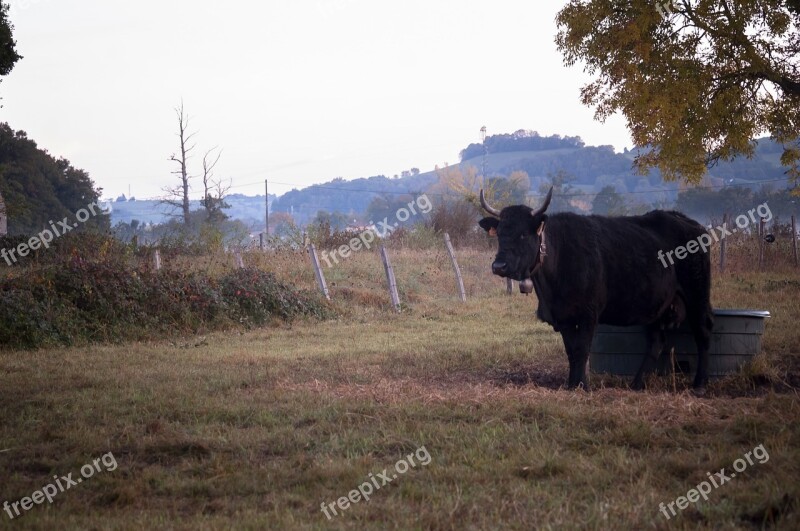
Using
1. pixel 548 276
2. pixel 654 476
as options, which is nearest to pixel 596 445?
pixel 654 476

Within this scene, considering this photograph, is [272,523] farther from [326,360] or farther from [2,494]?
[326,360]

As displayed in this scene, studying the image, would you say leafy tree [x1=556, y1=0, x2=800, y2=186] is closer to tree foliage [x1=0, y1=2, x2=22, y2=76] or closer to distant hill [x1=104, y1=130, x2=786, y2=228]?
tree foliage [x1=0, y1=2, x2=22, y2=76]

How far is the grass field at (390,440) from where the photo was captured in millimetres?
4531

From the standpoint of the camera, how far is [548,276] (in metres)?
8.72

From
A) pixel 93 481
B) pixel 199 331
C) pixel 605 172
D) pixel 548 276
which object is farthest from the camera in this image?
pixel 605 172

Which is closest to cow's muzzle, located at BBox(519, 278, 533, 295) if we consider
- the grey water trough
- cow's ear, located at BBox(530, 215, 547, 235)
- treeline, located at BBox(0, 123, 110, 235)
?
cow's ear, located at BBox(530, 215, 547, 235)

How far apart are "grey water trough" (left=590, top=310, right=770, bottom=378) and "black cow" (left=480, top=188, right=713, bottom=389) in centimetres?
16

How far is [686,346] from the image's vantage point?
368 inches

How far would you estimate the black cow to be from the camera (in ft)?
28.0

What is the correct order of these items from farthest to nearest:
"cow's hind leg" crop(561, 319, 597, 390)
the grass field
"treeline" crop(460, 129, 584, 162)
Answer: "treeline" crop(460, 129, 584, 162)
"cow's hind leg" crop(561, 319, 597, 390)
the grass field

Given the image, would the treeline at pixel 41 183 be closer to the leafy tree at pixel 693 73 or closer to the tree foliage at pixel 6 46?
the tree foliage at pixel 6 46

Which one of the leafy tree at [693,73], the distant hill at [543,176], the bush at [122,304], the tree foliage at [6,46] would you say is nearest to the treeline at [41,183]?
the tree foliage at [6,46]

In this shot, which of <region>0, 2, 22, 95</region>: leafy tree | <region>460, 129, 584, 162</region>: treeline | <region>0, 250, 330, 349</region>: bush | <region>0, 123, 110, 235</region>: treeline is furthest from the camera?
<region>460, 129, 584, 162</region>: treeline

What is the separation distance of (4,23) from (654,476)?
59.8 ft
